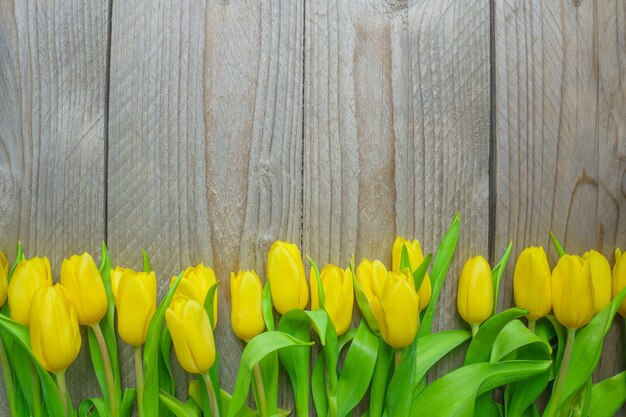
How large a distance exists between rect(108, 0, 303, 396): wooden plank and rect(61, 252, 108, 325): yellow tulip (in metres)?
0.05

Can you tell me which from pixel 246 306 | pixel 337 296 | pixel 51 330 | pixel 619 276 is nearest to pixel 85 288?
pixel 51 330

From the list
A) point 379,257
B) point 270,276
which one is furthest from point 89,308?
point 379,257

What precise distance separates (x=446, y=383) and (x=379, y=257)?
0.16 meters

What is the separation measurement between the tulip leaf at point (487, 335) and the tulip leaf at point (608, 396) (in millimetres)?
142

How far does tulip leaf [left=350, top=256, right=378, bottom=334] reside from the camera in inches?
24.8

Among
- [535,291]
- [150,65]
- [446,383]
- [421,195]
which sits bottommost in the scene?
[446,383]

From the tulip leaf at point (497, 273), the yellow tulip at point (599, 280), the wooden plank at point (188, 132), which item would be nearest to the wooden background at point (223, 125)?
the wooden plank at point (188, 132)

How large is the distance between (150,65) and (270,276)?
0.93 feet

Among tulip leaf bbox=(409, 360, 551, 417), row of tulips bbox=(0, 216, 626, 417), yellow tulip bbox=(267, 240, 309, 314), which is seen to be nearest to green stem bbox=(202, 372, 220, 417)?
row of tulips bbox=(0, 216, 626, 417)

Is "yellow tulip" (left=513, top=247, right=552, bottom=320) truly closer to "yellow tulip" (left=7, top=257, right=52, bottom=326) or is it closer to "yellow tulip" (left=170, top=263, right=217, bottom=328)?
"yellow tulip" (left=170, top=263, right=217, bottom=328)

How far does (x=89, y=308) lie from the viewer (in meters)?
0.61

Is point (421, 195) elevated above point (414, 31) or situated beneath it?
situated beneath

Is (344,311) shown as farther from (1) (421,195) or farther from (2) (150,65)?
(2) (150,65)

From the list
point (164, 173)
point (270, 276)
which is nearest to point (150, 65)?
point (164, 173)
